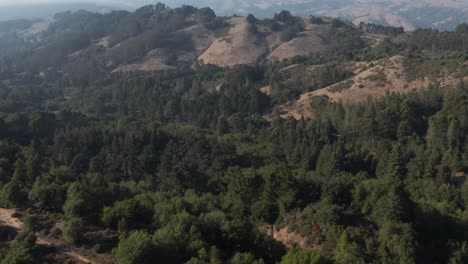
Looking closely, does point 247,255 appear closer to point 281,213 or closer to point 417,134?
point 281,213

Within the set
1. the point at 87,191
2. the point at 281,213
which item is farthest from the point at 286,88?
the point at 87,191

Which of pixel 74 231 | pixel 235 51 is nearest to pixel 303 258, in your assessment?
pixel 74 231

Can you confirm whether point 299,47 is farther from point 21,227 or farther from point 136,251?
point 136,251

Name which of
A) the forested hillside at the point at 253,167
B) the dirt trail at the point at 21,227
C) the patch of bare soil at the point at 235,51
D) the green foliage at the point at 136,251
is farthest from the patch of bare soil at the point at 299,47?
the green foliage at the point at 136,251

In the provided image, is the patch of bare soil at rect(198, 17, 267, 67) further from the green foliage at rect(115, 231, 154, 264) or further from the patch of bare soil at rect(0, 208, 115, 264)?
the green foliage at rect(115, 231, 154, 264)

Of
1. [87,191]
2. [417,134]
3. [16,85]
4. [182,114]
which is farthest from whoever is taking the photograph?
[16,85]

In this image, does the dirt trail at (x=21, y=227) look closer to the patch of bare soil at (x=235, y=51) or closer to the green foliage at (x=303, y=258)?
the green foliage at (x=303, y=258)
